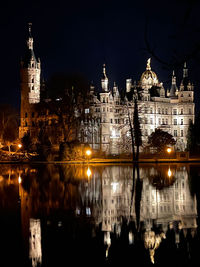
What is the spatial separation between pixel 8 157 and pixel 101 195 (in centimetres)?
3159

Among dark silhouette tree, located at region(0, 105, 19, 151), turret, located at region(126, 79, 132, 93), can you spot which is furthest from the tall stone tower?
turret, located at region(126, 79, 132, 93)

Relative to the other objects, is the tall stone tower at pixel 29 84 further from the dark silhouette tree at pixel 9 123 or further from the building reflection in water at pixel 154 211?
the building reflection in water at pixel 154 211

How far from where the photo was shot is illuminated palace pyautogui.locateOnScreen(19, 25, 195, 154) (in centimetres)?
7456

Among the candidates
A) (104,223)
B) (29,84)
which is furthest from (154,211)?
(29,84)

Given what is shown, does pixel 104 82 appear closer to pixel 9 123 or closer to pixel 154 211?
pixel 9 123

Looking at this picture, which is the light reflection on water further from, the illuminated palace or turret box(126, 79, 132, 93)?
turret box(126, 79, 132, 93)

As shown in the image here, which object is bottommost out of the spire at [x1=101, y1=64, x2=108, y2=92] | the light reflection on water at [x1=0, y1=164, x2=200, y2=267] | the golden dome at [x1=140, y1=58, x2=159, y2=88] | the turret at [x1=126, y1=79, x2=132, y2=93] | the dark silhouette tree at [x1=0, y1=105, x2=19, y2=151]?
the light reflection on water at [x1=0, y1=164, x2=200, y2=267]

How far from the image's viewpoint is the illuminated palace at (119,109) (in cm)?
7456

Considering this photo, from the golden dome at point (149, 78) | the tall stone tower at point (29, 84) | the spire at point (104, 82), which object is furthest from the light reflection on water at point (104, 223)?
the golden dome at point (149, 78)

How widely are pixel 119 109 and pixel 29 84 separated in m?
16.1

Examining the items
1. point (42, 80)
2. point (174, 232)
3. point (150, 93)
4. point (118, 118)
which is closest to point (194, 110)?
point (150, 93)

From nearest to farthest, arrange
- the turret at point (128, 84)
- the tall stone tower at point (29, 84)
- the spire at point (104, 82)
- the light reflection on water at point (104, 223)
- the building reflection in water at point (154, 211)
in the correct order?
the light reflection on water at point (104, 223)
the building reflection in water at point (154, 211)
the spire at point (104, 82)
the tall stone tower at point (29, 84)
the turret at point (128, 84)

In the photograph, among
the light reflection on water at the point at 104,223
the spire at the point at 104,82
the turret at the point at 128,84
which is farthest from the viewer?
the turret at the point at 128,84

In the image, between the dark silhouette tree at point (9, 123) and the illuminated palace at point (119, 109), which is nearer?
the dark silhouette tree at point (9, 123)
